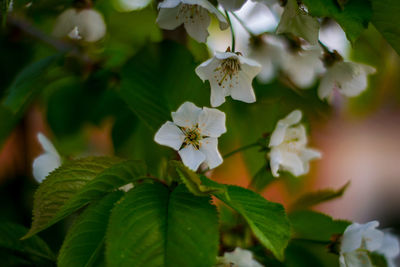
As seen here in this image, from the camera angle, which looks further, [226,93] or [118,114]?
[118,114]

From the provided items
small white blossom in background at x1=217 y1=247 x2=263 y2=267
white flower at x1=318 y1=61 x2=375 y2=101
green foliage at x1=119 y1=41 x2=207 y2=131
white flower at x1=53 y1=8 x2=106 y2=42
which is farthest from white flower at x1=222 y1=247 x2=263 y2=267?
white flower at x1=53 y1=8 x2=106 y2=42

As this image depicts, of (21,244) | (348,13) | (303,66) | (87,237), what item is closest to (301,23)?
(348,13)

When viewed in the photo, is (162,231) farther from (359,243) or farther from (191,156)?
(359,243)

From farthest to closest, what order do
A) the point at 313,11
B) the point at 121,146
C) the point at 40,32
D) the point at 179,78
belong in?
Result: the point at 40,32, the point at 121,146, the point at 179,78, the point at 313,11

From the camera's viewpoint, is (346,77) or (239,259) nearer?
(239,259)

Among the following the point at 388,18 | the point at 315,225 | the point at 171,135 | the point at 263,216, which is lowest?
the point at 315,225

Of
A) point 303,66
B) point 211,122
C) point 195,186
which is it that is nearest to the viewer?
point 195,186

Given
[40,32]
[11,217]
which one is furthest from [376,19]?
[11,217]

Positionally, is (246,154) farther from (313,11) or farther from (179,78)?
(313,11)

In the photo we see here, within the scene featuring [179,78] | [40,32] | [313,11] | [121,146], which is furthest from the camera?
[40,32]
